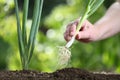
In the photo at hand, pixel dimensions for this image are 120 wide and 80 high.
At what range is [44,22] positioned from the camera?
4.27 meters

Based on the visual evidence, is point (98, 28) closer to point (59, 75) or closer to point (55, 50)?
point (59, 75)

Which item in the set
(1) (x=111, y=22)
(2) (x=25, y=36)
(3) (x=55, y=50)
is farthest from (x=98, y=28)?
(3) (x=55, y=50)

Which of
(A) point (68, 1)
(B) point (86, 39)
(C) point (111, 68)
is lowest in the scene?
(C) point (111, 68)

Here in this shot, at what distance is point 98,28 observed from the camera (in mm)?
1403

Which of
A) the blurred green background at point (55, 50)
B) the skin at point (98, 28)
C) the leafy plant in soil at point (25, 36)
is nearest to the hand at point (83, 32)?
the skin at point (98, 28)

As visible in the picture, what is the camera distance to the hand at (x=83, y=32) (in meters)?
1.24

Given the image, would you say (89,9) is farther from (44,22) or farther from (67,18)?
(44,22)

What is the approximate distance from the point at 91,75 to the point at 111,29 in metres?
0.37

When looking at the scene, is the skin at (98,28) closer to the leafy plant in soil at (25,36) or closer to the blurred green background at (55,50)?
the leafy plant in soil at (25,36)

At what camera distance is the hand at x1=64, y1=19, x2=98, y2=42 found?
4.06 ft

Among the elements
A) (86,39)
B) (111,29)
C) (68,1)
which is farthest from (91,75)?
(68,1)

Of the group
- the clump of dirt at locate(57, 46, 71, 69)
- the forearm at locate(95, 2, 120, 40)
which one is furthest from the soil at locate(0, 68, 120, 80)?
the forearm at locate(95, 2, 120, 40)

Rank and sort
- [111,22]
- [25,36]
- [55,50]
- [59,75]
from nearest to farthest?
[59,75] < [25,36] < [111,22] < [55,50]

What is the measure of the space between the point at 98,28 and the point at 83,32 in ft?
0.49
